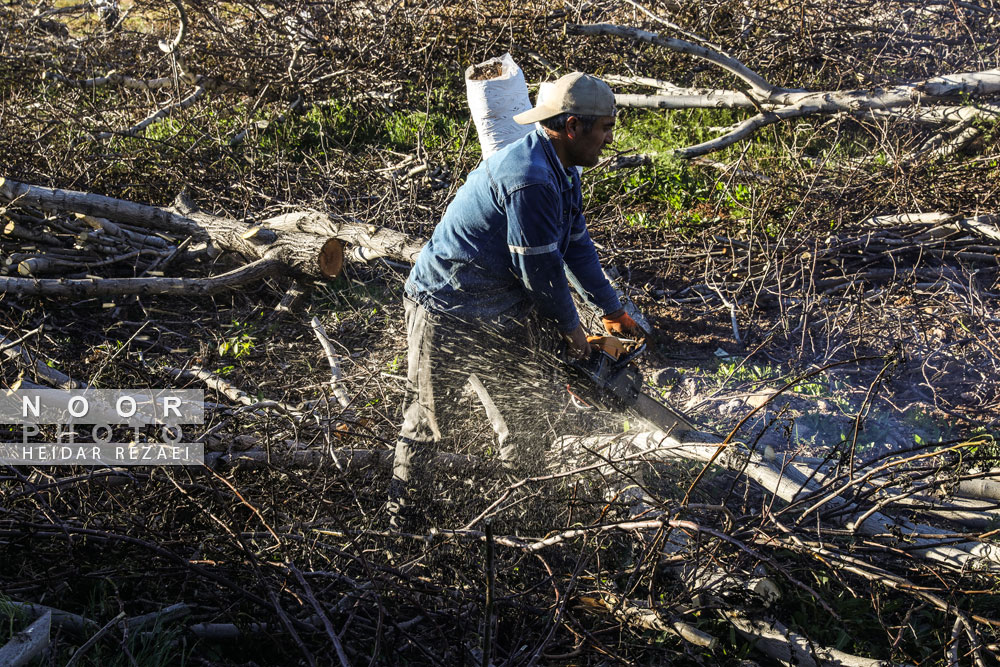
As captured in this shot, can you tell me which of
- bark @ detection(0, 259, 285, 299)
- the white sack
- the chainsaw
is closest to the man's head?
the chainsaw

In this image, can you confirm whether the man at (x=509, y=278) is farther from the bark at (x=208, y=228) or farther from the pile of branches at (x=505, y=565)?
the bark at (x=208, y=228)

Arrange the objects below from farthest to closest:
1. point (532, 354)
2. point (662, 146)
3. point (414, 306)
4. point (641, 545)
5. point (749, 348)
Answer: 1. point (662, 146)
2. point (749, 348)
3. point (532, 354)
4. point (414, 306)
5. point (641, 545)

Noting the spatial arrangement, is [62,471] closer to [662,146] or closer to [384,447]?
[384,447]

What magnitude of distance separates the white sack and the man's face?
165 centimetres

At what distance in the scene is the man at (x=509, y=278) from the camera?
262cm

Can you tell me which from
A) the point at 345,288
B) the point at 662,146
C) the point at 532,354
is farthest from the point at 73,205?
the point at 662,146

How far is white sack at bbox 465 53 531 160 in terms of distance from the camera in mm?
4359

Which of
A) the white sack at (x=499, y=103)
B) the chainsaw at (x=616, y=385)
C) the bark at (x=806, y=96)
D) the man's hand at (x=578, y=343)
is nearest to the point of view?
the man's hand at (x=578, y=343)

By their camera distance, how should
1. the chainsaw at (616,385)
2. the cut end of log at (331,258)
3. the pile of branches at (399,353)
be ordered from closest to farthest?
1. the pile of branches at (399,353)
2. the chainsaw at (616,385)
3. the cut end of log at (331,258)

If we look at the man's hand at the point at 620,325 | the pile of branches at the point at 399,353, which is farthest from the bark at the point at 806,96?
the man's hand at the point at 620,325

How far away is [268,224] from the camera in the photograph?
5.12m

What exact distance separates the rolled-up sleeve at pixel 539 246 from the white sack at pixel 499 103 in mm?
1807

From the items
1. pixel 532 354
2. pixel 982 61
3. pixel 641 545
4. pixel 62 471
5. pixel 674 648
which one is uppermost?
pixel 982 61

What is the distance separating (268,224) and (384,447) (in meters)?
2.44
